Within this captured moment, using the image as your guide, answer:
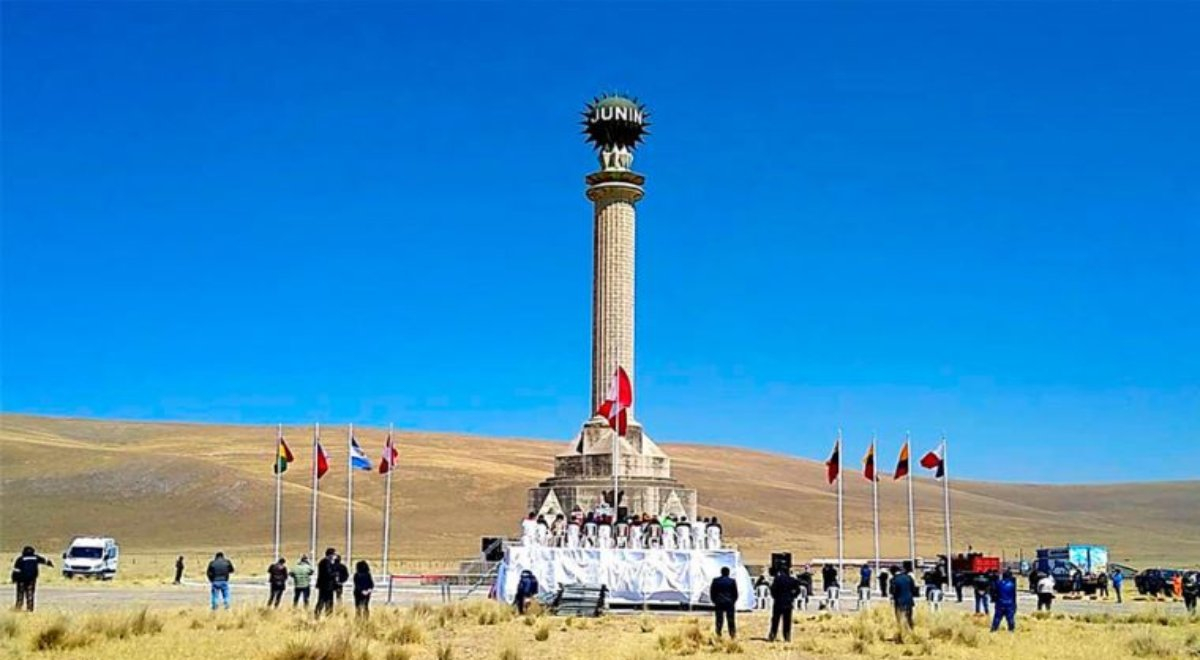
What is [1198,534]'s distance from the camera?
4508 inches

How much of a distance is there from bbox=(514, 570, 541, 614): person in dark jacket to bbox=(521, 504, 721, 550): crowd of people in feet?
17.2

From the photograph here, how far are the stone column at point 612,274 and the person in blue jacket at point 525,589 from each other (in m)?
17.1

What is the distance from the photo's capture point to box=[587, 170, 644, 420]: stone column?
147ft

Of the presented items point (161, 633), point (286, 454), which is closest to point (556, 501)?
point (286, 454)

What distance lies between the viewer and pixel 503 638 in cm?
2167

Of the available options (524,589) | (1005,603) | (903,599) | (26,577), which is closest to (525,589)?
(524,589)

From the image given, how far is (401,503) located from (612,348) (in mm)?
47017

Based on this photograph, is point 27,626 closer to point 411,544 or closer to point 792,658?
point 792,658

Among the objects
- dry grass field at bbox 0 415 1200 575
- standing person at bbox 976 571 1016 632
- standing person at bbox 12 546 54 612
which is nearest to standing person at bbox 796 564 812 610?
standing person at bbox 976 571 1016 632

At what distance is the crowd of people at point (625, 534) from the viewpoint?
33.9 meters

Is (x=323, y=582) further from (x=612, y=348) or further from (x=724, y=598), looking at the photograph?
(x=612, y=348)

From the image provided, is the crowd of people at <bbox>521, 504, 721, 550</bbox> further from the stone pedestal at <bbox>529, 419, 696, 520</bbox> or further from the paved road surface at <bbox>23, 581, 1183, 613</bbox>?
the stone pedestal at <bbox>529, 419, 696, 520</bbox>

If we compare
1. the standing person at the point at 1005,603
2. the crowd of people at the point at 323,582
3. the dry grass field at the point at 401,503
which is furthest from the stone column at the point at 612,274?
the standing person at the point at 1005,603

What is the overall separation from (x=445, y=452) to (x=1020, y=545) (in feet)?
171
